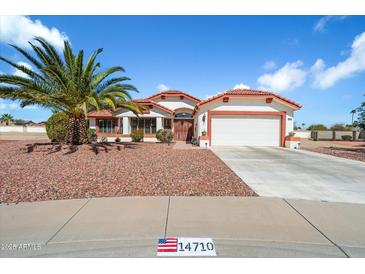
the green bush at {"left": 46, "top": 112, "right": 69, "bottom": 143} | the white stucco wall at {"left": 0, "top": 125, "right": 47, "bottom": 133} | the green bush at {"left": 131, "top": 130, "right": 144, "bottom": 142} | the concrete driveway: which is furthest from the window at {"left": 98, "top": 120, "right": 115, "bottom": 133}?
the white stucco wall at {"left": 0, "top": 125, "right": 47, "bottom": 133}

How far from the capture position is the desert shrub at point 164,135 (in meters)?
20.1

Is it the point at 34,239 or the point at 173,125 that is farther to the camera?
the point at 173,125

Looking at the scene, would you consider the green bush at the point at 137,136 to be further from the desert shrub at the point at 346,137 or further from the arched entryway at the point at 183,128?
the desert shrub at the point at 346,137

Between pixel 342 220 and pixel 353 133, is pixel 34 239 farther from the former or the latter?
pixel 353 133

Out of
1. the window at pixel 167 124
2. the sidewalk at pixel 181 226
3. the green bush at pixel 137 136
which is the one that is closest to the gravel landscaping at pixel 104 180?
the sidewalk at pixel 181 226

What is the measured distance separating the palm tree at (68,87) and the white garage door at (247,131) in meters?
7.02

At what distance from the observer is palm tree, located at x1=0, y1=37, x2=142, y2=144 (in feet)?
36.1

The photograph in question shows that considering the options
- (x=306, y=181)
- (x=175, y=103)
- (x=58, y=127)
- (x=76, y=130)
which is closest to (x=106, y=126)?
(x=58, y=127)

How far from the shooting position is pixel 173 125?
2289 cm

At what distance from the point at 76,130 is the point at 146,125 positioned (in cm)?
903

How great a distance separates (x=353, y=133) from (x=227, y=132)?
2925 cm

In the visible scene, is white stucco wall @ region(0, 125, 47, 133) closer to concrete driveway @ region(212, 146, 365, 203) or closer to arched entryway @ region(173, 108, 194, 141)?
arched entryway @ region(173, 108, 194, 141)
